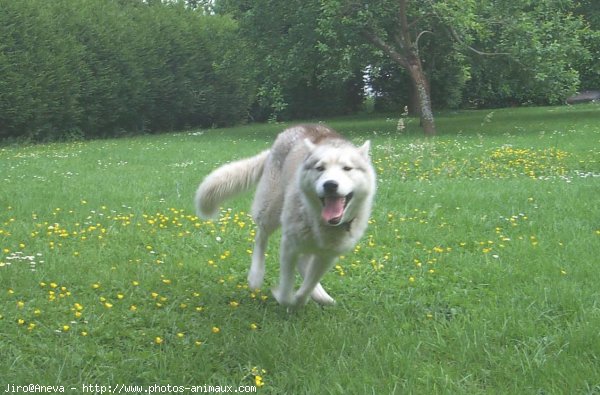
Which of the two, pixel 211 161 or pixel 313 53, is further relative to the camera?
pixel 313 53

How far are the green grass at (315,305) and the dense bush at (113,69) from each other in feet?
39.1

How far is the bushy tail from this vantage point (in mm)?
5211

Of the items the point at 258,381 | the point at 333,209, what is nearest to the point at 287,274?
the point at 333,209

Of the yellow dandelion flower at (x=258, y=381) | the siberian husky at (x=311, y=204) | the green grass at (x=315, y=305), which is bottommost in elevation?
the yellow dandelion flower at (x=258, y=381)

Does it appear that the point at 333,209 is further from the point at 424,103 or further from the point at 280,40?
the point at 280,40

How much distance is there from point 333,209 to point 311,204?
9.9 inches

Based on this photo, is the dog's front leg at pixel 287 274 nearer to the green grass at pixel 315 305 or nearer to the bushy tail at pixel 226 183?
the green grass at pixel 315 305

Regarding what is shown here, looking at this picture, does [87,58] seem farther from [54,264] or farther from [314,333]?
[314,333]

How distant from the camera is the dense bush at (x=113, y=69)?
18.7 m

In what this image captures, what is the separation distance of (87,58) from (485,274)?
19295 millimetres

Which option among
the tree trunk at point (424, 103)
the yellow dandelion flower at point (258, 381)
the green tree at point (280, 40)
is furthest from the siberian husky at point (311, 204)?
the green tree at point (280, 40)

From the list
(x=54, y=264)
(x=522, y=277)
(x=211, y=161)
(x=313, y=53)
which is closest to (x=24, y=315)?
(x=54, y=264)

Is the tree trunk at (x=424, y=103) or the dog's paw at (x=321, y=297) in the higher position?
the tree trunk at (x=424, y=103)

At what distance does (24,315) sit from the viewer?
390cm
